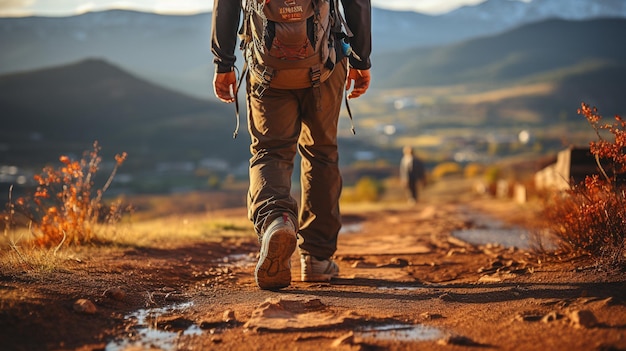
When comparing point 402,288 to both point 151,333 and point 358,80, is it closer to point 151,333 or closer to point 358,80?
point 358,80

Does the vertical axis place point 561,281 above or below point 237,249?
above

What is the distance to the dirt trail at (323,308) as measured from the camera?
7.92ft

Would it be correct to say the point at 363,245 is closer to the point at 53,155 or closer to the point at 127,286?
the point at 127,286

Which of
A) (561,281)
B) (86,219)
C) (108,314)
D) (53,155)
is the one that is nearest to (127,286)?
(108,314)

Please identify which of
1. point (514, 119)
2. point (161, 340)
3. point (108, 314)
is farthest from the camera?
point (514, 119)

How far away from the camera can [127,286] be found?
3416 mm

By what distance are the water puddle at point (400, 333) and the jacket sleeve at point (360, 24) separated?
1.83m

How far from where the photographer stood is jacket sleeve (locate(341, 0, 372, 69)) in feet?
12.5

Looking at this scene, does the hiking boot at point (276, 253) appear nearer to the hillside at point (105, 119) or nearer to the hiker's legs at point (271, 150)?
the hiker's legs at point (271, 150)

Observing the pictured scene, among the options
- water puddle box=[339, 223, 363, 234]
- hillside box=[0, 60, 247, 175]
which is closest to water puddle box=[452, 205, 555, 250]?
water puddle box=[339, 223, 363, 234]

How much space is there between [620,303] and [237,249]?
11.7 ft

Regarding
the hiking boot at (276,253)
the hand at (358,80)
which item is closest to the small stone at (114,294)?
the hiking boot at (276,253)

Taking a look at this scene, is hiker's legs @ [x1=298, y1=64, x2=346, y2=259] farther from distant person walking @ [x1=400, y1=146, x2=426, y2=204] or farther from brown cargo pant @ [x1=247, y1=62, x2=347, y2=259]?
distant person walking @ [x1=400, y1=146, x2=426, y2=204]

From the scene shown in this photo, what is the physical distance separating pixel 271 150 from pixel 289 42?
0.60 m
